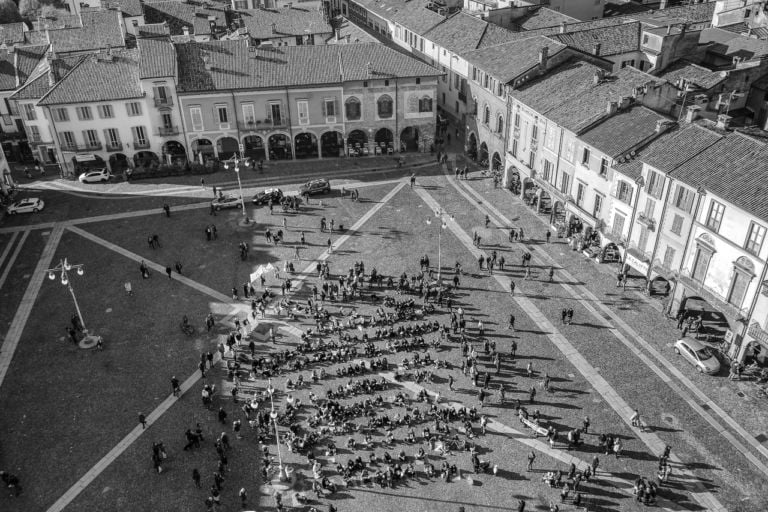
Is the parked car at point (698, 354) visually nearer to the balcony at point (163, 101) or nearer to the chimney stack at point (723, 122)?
the chimney stack at point (723, 122)

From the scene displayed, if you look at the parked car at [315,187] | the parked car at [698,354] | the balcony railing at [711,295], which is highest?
the balcony railing at [711,295]

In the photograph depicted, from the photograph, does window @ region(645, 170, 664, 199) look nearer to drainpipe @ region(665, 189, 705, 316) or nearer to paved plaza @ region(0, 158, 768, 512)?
drainpipe @ region(665, 189, 705, 316)

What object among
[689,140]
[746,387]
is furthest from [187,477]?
[689,140]

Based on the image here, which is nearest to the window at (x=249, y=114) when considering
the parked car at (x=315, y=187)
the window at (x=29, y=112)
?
the parked car at (x=315, y=187)

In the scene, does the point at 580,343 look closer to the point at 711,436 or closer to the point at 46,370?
the point at 711,436

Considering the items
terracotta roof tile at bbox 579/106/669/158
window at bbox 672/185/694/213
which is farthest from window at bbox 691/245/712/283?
terracotta roof tile at bbox 579/106/669/158
